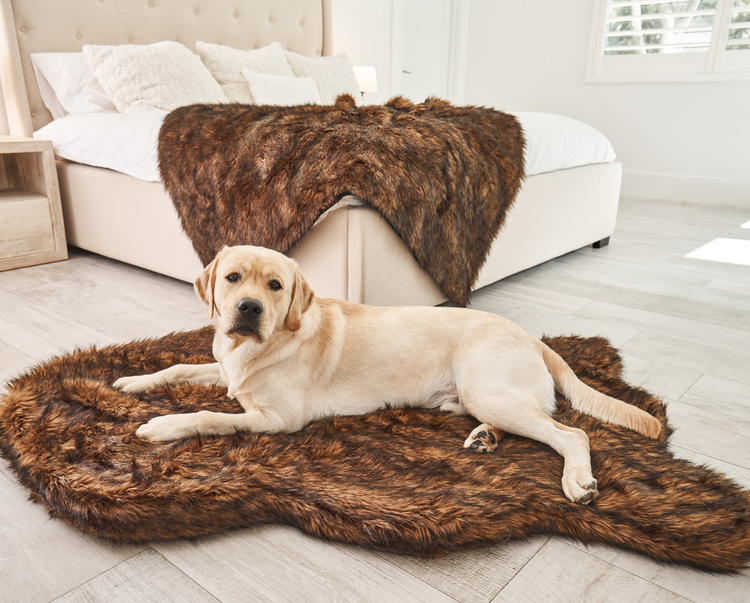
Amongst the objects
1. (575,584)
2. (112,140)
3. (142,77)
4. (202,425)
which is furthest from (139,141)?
(575,584)

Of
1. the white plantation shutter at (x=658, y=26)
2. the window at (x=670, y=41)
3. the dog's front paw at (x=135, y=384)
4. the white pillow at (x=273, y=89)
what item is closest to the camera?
the dog's front paw at (x=135, y=384)

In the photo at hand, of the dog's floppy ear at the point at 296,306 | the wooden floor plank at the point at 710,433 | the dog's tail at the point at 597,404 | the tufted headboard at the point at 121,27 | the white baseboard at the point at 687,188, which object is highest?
the tufted headboard at the point at 121,27

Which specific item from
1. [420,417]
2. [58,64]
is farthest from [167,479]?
[58,64]

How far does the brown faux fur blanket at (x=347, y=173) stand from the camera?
6.79 feet

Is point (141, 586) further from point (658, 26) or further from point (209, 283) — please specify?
point (658, 26)

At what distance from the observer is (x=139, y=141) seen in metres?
2.82

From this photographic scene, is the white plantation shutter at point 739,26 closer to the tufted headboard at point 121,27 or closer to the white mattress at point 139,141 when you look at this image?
the white mattress at point 139,141

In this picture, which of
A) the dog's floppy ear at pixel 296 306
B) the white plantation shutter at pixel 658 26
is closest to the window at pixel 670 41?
the white plantation shutter at pixel 658 26

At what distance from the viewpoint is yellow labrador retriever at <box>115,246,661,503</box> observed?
1.42 metres

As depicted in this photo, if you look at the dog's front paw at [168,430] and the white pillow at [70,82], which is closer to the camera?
the dog's front paw at [168,430]

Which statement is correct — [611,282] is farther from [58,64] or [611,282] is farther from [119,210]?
[58,64]

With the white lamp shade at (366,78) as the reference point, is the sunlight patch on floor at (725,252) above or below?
below

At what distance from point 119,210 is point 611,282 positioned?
2654 millimetres

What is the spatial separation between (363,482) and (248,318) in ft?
1.55
